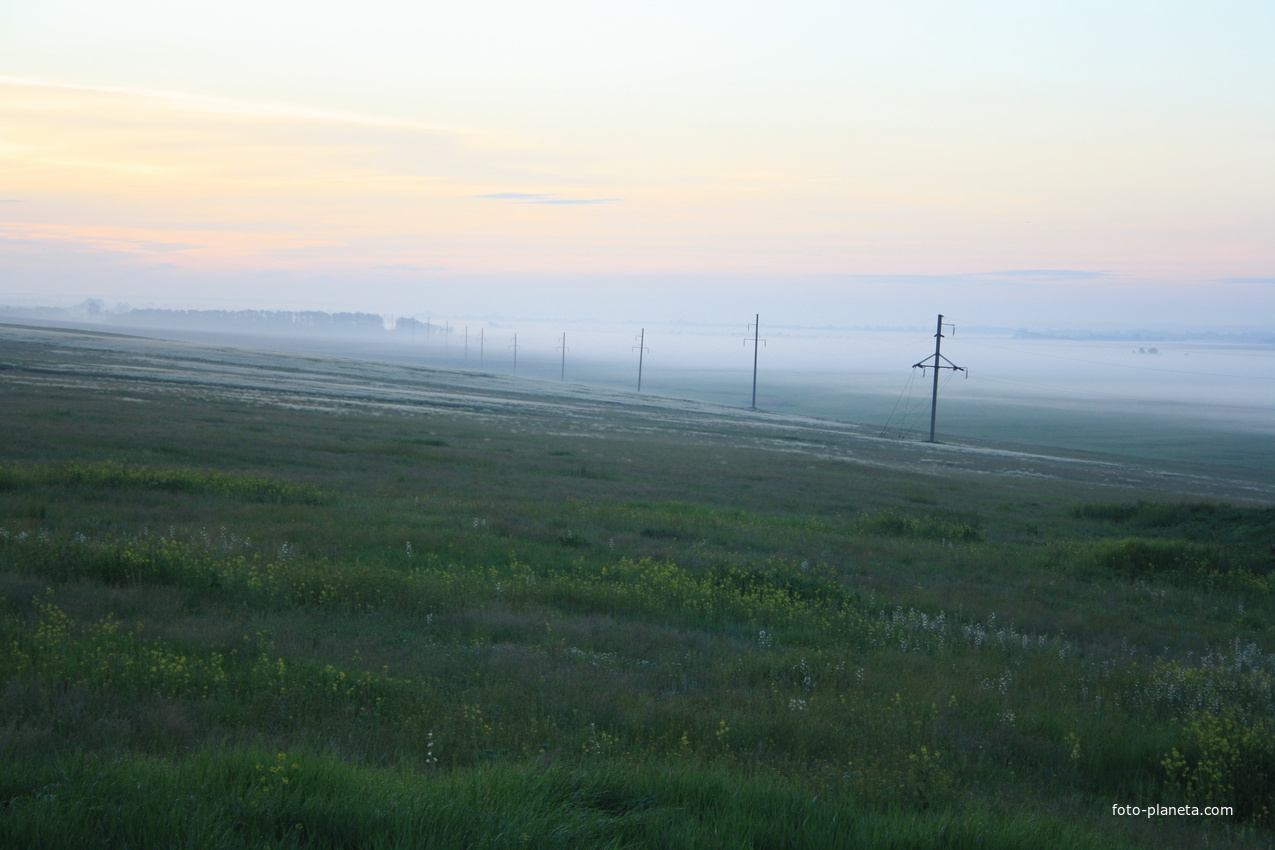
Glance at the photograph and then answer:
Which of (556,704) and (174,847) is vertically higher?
(174,847)

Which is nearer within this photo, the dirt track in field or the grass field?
the grass field

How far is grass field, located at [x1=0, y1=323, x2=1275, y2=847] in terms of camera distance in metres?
4.48

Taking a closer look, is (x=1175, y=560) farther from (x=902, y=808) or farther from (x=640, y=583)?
(x=902, y=808)

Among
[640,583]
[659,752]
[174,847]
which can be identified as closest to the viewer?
[174,847]

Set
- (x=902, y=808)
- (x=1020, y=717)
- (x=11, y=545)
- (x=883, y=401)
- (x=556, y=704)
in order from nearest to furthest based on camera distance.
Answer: (x=902, y=808) → (x=556, y=704) → (x=1020, y=717) → (x=11, y=545) → (x=883, y=401)

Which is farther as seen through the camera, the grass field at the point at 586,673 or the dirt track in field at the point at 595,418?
the dirt track in field at the point at 595,418

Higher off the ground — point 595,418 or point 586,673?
point 586,673

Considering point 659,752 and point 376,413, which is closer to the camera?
point 659,752

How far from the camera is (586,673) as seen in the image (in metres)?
7.73

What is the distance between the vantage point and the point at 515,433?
4466cm

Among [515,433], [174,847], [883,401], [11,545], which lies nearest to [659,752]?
[174,847]

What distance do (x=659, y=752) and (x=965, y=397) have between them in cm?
18036

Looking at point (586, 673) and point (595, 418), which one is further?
point (595, 418)

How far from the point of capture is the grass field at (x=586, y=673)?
14.7 feet
